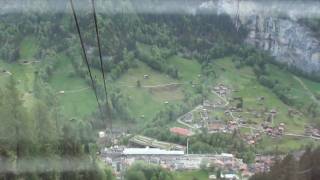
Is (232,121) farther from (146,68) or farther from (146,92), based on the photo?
(146,68)

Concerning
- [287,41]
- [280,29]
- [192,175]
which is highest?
[280,29]

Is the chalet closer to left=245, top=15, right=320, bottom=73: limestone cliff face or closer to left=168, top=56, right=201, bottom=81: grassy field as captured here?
left=168, top=56, right=201, bottom=81: grassy field

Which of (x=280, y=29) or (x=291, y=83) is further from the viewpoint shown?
(x=280, y=29)

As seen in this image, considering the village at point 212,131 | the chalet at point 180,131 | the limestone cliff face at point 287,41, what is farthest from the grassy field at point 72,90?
the limestone cliff face at point 287,41

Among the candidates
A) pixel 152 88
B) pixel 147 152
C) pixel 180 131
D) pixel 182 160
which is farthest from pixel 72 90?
pixel 182 160

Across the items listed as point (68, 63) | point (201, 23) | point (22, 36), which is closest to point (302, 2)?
point (201, 23)

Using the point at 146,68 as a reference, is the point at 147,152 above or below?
below

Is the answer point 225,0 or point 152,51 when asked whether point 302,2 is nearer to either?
point 225,0

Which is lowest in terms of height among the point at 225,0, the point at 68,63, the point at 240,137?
the point at 240,137
